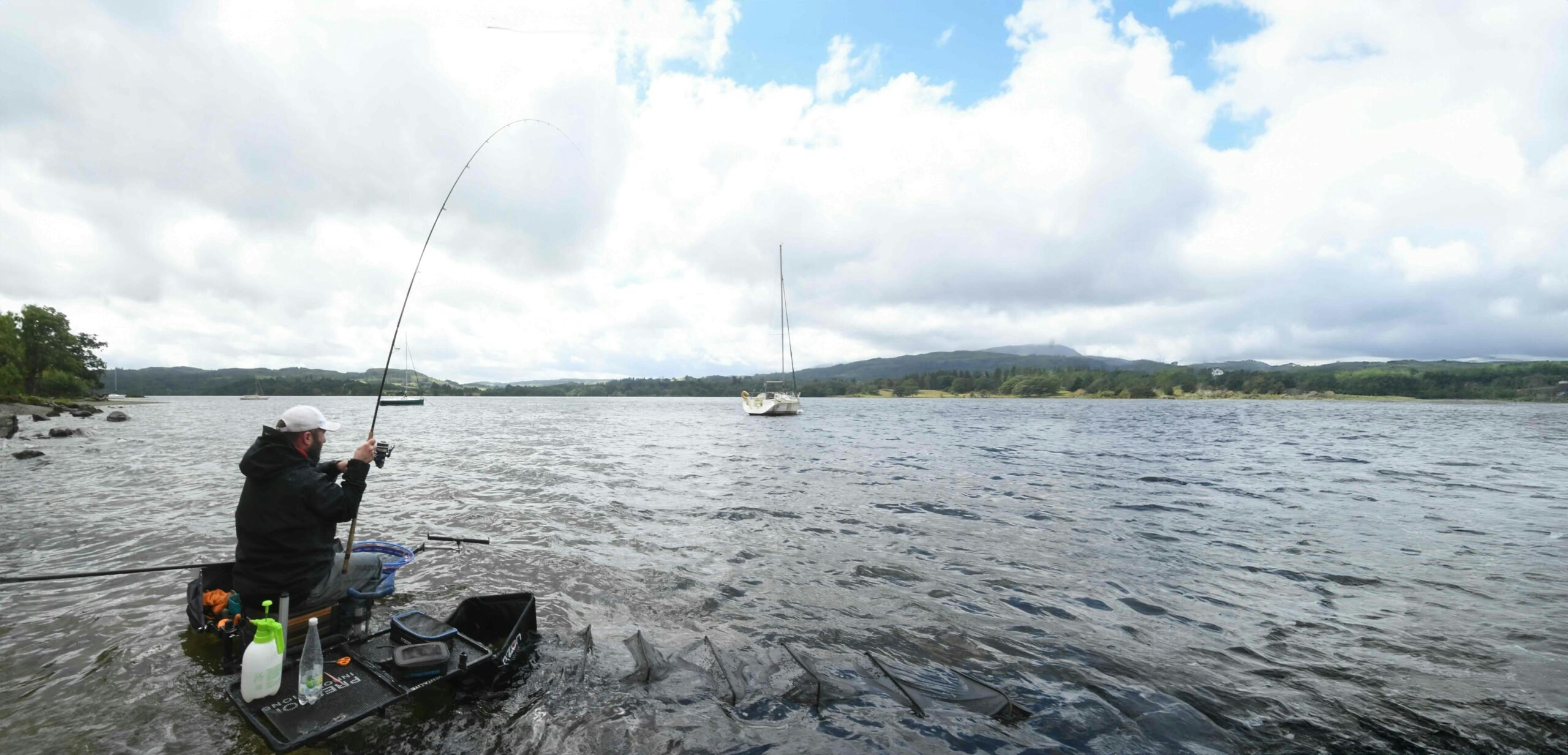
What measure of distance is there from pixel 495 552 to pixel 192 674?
5.43m

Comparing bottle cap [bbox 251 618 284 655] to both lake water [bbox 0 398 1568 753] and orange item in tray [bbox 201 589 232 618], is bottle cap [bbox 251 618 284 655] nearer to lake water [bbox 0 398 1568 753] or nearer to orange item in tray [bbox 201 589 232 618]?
lake water [bbox 0 398 1568 753]

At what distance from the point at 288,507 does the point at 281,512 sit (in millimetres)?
67

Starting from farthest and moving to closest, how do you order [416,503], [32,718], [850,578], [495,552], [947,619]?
[416,503] < [495,552] < [850,578] < [947,619] < [32,718]

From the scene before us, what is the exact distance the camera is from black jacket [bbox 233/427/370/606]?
5727mm

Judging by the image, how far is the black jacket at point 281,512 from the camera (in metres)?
5.73

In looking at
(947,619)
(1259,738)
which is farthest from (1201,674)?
(947,619)

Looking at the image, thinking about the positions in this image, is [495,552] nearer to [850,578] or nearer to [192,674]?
[192,674]

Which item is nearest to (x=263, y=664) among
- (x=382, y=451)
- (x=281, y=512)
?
(x=281, y=512)

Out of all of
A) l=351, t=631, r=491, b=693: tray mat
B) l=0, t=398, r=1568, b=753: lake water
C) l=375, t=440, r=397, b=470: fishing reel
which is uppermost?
l=375, t=440, r=397, b=470: fishing reel

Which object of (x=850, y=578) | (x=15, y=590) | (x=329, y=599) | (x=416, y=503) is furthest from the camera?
(x=416, y=503)

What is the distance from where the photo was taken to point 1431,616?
355 inches

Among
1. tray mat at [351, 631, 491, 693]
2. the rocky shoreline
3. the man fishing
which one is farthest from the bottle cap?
the rocky shoreline

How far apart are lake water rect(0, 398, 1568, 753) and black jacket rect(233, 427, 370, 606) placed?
117 cm

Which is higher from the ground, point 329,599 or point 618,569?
point 329,599
